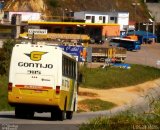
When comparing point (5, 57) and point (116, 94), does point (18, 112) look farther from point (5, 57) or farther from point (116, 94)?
point (5, 57)

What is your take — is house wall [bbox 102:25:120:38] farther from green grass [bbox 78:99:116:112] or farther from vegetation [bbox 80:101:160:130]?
vegetation [bbox 80:101:160:130]

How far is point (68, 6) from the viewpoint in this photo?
139 m

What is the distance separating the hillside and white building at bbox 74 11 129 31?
439 cm

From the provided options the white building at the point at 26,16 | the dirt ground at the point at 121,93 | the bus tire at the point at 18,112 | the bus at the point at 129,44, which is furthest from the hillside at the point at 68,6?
the bus tire at the point at 18,112

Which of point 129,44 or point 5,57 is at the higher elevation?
point 5,57

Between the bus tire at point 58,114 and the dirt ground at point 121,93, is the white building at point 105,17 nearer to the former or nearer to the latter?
the dirt ground at point 121,93

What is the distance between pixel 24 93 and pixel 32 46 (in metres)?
1.71

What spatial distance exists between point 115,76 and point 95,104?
Answer: 63.5 feet

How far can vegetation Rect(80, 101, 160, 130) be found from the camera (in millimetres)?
13805

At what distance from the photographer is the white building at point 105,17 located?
127 meters

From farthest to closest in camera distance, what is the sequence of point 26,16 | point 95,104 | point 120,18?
point 120,18, point 26,16, point 95,104

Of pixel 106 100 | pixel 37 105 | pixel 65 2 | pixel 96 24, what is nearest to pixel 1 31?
pixel 96 24

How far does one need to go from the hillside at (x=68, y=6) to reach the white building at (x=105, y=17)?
173 inches

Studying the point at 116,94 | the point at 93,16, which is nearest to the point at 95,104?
the point at 116,94
